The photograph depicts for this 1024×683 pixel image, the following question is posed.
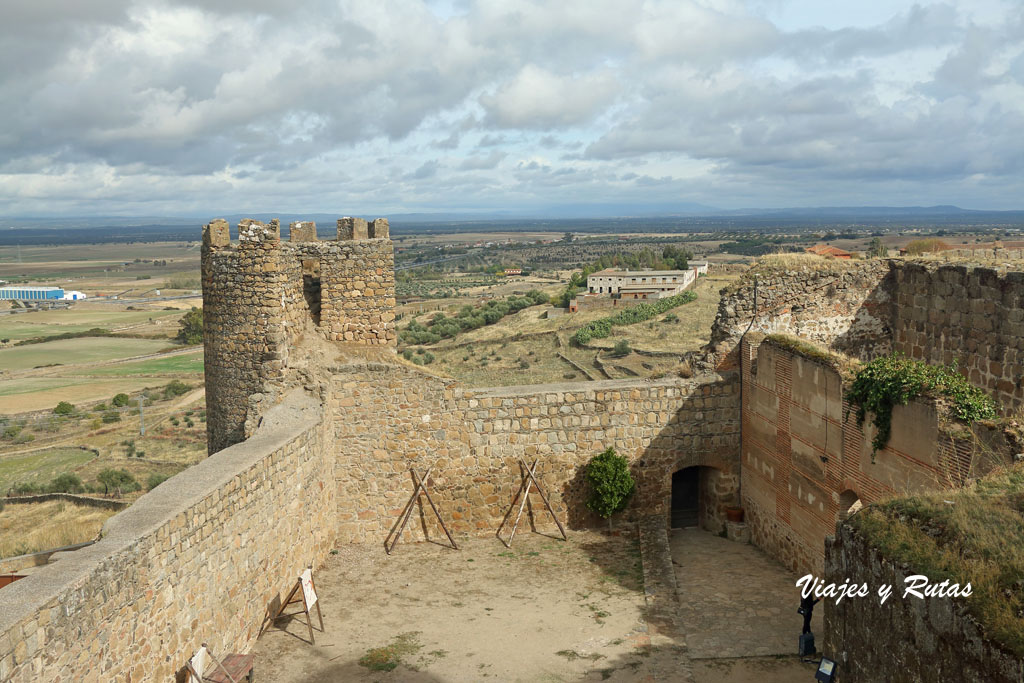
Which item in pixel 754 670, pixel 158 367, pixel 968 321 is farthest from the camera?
pixel 158 367

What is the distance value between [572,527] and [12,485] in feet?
68.4

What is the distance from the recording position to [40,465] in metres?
29.7

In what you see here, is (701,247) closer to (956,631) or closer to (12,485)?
(12,485)

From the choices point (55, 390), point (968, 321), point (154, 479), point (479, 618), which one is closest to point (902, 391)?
point (968, 321)

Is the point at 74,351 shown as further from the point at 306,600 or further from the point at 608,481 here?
the point at 306,600

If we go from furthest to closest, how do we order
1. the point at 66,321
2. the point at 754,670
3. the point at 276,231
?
the point at 66,321, the point at 276,231, the point at 754,670

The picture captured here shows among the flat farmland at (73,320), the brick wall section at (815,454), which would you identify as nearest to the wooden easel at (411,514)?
the brick wall section at (815,454)

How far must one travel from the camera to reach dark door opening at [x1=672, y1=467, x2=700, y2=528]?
13.8 metres

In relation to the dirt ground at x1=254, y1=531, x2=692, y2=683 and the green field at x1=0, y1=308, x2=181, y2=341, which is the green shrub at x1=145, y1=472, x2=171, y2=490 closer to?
the dirt ground at x1=254, y1=531, x2=692, y2=683

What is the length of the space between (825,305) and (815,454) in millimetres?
2796

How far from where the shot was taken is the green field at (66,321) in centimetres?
7906

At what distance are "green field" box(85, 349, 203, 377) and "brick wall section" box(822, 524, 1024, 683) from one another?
49900 mm

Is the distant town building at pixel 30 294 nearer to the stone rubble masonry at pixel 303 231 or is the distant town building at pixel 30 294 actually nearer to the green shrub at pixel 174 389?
the green shrub at pixel 174 389

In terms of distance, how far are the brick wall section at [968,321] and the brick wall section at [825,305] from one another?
0.27 meters
